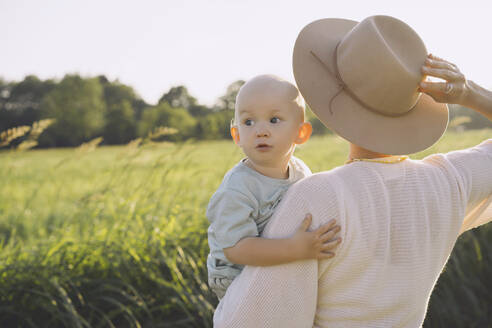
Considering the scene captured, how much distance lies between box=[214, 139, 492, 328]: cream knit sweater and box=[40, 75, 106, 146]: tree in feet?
139

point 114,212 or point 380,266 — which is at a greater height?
point 380,266

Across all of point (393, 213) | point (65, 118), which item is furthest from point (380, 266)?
point (65, 118)

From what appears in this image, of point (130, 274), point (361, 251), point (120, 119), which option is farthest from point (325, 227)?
point (120, 119)

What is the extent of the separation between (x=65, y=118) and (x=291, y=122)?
49885 mm

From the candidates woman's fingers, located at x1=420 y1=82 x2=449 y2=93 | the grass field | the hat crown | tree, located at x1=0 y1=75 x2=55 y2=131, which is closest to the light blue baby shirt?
the hat crown

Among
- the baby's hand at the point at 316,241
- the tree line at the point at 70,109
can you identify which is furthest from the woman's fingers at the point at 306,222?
the tree line at the point at 70,109

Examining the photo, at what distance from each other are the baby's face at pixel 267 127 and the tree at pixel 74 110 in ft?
138

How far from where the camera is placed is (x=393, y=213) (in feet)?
4.19

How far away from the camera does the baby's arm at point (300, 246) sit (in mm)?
1211

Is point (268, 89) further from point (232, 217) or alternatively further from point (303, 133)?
point (232, 217)

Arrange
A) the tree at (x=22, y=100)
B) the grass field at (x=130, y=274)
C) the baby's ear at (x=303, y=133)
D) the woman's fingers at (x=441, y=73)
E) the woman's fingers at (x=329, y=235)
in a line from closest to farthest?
1. the woman's fingers at (x=329, y=235)
2. the woman's fingers at (x=441, y=73)
3. the baby's ear at (x=303, y=133)
4. the grass field at (x=130, y=274)
5. the tree at (x=22, y=100)

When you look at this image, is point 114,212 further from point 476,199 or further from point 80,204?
point 476,199

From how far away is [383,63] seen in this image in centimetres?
128

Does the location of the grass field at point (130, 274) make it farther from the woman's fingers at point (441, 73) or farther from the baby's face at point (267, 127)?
the woman's fingers at point (441, 73)
